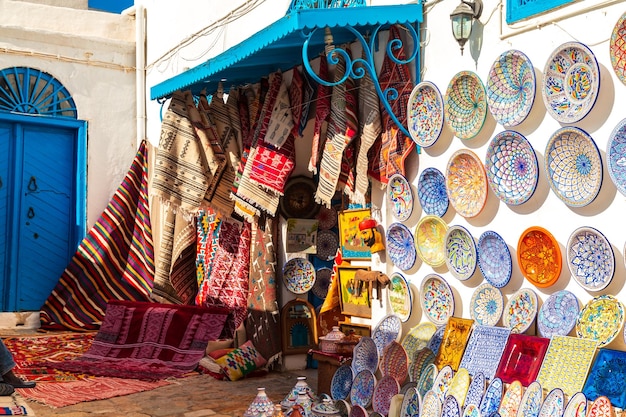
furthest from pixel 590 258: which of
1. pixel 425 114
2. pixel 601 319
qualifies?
pixel 425 114

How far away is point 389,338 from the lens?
162 inches

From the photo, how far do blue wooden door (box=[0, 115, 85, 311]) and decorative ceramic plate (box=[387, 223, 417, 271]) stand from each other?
494cm

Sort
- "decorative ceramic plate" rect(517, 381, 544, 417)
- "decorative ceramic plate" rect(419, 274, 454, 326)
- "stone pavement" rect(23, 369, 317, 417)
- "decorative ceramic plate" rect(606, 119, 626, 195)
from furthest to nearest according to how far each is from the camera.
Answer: "stone pavement" rect(23, 369, 317, 417) → "decorative ceramic plate" rect(419, 274, 454, 326) → "decorative ceramic plate" rect(517, 381, 544, 417) → "decorative ceramic plate" rect(606, 119, 626, 195)

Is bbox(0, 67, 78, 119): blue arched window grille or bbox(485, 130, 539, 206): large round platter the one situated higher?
bbox(0, 67, 78, 119): blue arched window grille

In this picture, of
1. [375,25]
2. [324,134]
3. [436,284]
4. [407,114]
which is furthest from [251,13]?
[436,284]

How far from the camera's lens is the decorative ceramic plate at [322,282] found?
234 inches

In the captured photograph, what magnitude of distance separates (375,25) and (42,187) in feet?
17.1

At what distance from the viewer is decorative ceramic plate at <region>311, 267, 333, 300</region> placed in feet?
19.5

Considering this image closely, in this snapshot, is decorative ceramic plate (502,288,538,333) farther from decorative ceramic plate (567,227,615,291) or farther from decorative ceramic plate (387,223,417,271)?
decorative ceramic plate (387,223,417,271)

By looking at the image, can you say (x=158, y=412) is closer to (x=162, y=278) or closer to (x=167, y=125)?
(x=167, y=125)

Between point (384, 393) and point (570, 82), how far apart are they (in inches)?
73.6

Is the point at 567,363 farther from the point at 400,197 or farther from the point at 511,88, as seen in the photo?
the point at 400,197

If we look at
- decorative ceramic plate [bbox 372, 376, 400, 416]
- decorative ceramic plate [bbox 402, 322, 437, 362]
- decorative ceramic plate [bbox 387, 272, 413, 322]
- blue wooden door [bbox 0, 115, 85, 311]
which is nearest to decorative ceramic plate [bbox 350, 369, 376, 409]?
decorative ceramic plate [bbox 372, 376, 400, 416]

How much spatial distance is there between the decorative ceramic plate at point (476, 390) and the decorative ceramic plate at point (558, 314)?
0.34 m
